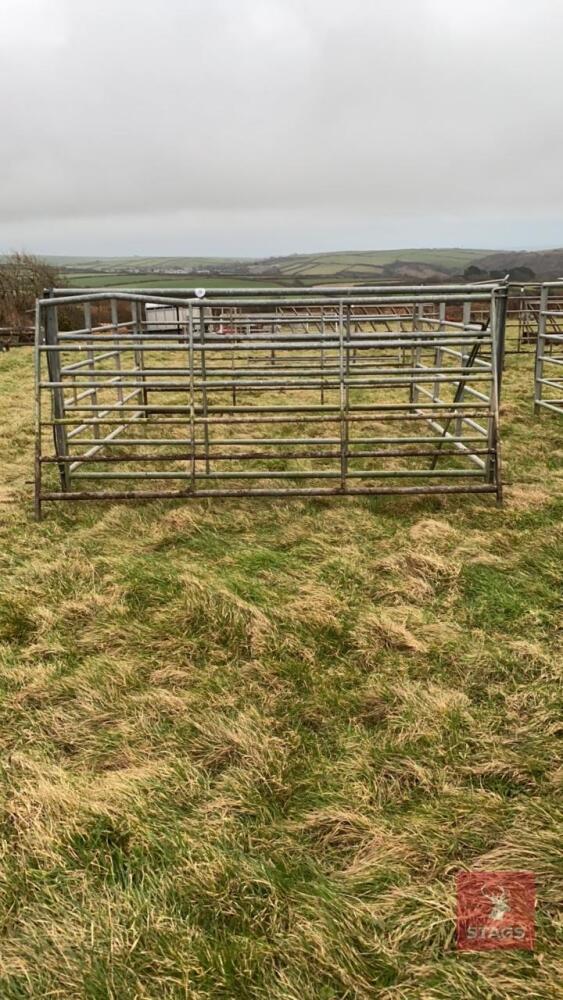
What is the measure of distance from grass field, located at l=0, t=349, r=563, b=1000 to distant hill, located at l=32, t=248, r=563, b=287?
30.7m

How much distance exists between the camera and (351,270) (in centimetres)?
6912

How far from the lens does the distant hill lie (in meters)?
49.3

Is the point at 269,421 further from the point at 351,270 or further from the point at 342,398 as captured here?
the point at 351,270

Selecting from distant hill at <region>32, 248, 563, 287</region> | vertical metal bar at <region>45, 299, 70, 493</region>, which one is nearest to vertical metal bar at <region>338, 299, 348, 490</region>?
vertical metal bar at <region>45, 299, 70, 493</region>

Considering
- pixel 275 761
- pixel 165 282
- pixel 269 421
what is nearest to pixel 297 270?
pixel 165 282

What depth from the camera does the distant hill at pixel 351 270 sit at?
49.3m

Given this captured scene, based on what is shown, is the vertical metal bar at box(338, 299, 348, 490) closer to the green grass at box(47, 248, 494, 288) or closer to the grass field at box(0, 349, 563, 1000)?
the grass field at box(0, 349, 563, 1000)

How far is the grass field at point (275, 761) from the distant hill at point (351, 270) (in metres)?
30.7

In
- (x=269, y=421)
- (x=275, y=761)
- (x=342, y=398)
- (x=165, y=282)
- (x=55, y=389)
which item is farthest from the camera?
(x=165, y=282)

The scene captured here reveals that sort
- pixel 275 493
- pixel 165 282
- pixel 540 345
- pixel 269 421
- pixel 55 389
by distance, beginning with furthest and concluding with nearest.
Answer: pixel 165 282, pixel 540 345, pixel 269 421, pixel 55 389, pixel 275 493

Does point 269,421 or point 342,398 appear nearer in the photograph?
point 342,398

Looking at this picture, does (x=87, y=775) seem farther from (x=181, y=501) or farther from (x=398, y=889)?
(x=181, y=501)

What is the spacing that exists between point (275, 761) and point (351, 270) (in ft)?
237

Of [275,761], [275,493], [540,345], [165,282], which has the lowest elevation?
[275,761]
